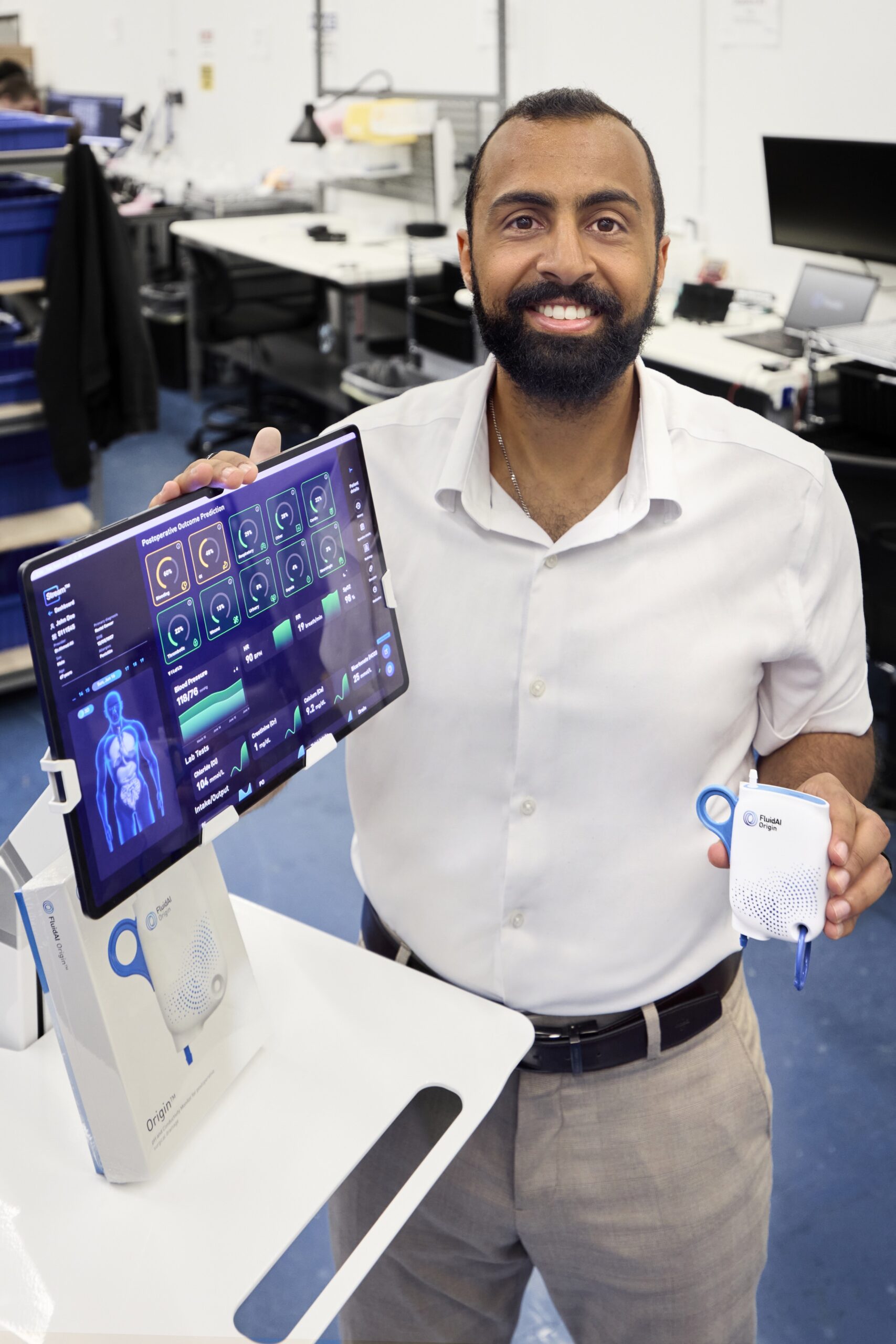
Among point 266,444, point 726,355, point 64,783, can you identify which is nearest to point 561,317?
point 266,444

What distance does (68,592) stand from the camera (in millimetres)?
814

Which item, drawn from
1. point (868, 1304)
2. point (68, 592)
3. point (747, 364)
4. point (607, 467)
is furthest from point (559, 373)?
point (747, 364)

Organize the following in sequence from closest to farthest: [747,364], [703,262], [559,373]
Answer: [559,373], [747,364], [703,262]

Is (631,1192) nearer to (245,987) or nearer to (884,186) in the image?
(245,987)

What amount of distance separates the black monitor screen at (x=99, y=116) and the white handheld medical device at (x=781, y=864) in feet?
21.5

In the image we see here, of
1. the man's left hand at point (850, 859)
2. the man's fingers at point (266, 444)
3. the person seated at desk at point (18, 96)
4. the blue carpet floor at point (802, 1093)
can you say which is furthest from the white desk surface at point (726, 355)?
the person seated at desk at point (18, 96)

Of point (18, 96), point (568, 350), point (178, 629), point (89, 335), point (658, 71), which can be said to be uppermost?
point (18, 96)

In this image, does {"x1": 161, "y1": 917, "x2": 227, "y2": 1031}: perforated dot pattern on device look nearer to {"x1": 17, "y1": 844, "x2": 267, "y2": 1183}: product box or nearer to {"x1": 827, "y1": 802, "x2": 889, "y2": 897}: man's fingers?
{"x1": 17, "y1": 844, "x2": 267, "y2": 1183}: product box

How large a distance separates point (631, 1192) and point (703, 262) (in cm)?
343

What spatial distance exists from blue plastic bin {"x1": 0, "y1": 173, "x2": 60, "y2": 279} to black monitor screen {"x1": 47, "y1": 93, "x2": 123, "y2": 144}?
11.4ft

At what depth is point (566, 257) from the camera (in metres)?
1.09

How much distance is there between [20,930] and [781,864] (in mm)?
668

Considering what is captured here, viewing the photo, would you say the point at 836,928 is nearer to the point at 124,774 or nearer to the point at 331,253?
the point at 124,774

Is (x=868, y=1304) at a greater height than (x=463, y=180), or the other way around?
(x=463, y=180)
